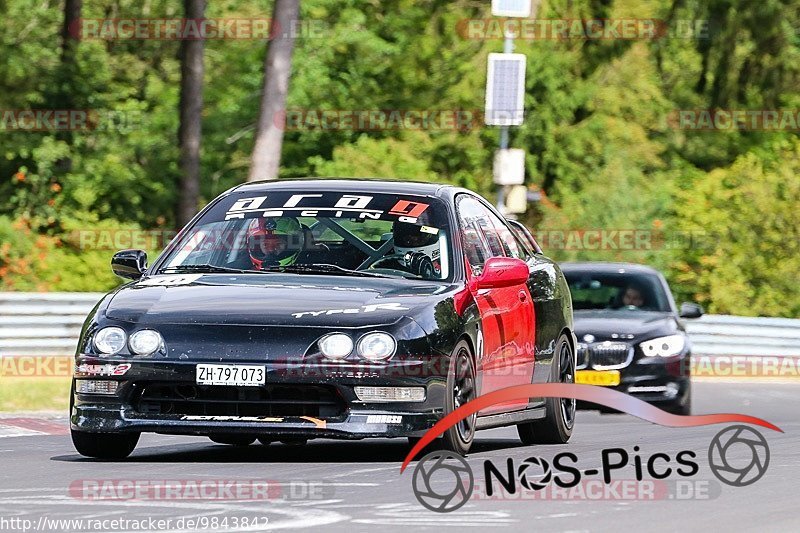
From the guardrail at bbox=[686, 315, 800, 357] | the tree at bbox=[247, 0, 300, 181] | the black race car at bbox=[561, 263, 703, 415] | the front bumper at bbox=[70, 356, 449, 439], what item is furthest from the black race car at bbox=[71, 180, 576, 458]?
the tree at bbox=[247, 0, 300, 181]

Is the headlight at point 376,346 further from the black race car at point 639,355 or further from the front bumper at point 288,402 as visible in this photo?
the black race car at point 639,355

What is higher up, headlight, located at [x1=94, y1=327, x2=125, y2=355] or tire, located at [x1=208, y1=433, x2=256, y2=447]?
headlight, located at [x1=94, y1=327, x2=125, y2=355]

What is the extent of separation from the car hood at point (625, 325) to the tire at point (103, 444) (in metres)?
7.72

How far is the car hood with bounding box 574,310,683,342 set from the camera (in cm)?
1748

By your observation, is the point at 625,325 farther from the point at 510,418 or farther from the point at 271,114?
the point at 271,114

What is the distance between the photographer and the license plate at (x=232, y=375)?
9.69 m

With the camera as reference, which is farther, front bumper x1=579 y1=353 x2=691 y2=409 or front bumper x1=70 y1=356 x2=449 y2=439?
front bumper x1=579 y1=353 x2=691 y2=409

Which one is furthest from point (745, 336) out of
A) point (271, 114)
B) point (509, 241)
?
point (509, 241)

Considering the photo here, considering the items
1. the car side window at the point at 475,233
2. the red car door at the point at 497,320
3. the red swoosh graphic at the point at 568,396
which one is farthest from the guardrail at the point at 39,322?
the red car door at the point at 497,320

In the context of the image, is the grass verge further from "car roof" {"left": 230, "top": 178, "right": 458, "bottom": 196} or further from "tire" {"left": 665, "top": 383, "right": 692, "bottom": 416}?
"tire" {"left": 665, "top": 383, "right": 692, "bottom": 416}

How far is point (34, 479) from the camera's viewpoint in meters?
9.41

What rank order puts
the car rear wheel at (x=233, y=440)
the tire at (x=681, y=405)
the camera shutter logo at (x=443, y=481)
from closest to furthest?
the camera shutter logo at (x=443, y=481) → the car rear wheel at (x=233, y=440) → the tire at (x=681, y=405)

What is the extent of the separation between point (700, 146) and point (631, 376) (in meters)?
36.0

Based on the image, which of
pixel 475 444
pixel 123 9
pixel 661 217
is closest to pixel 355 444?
pixel 475 444
